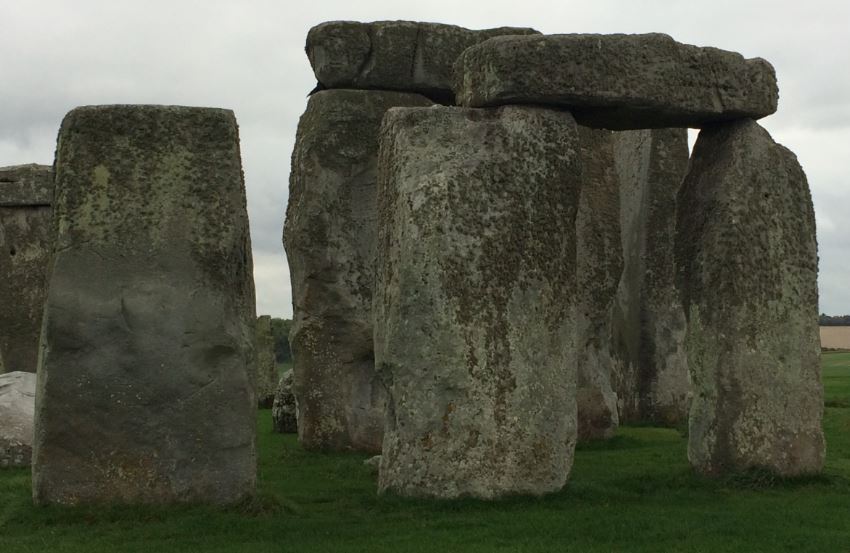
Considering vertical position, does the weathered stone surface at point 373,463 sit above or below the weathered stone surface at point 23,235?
below

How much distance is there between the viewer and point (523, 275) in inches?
388

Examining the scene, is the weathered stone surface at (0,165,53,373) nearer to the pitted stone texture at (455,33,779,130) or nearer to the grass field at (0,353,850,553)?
the grass field at (0,353,850,553)

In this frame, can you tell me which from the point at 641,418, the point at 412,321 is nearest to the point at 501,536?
the point at 412,321

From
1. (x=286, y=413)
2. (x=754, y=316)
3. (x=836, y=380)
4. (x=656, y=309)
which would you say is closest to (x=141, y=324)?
(x=754, y=316)

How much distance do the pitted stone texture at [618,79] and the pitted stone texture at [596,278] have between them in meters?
4.14

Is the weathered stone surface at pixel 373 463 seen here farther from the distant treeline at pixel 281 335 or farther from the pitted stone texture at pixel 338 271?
the distant treeline at pixel 281 335

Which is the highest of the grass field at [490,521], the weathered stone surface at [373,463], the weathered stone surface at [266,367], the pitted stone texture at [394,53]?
the pitted stone texture at [394,53]

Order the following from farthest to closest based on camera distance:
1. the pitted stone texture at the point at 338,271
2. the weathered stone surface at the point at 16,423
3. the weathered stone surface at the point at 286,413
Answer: the weathered stone surface at the point at 286,413
the pitted stone texture at the point at 338,271
the weathered stone surface at the point at 16,423

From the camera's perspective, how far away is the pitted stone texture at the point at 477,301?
9609 millimetres

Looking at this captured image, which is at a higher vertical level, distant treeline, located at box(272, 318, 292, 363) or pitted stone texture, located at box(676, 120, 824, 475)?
distant treeline, located at box(272, 318, 292, 363)

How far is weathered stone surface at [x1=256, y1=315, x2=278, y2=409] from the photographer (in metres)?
20.9

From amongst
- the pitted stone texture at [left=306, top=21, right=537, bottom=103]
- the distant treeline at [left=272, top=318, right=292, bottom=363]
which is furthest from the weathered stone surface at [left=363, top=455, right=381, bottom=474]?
the distant treeline at [left=272, top=318, right=292, bottom=363]

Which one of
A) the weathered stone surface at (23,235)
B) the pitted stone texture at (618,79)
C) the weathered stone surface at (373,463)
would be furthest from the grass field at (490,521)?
the weathered stone surface at (23,235)

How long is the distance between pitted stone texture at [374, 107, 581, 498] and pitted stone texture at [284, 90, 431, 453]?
434 cm
